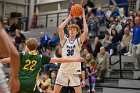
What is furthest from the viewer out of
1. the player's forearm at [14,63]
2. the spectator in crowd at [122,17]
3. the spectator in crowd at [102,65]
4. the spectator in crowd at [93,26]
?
the spectator in crowd at [93,26]

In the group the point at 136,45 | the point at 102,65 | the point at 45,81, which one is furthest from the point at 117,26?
the point at 45,81

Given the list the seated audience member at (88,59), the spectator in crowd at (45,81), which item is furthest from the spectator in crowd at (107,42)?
the spectator in crowd at (45,81)

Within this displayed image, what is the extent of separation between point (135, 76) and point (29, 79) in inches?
219

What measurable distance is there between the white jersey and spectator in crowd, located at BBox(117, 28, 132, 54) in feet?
15.5

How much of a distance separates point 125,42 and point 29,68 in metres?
7.15

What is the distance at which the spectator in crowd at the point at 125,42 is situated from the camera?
1148 cm

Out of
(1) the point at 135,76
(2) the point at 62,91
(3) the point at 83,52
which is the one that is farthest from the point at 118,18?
(2) the point at 62,91

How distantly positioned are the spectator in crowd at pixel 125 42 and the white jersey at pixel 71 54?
15.5ft

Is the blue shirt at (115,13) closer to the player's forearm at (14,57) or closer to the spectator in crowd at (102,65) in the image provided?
the spectator in crowd at (102,65)

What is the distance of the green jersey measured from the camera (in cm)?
505

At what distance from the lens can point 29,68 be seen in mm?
5070

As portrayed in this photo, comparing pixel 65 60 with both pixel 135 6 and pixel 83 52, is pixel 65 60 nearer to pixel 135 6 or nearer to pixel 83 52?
pixel 83 52

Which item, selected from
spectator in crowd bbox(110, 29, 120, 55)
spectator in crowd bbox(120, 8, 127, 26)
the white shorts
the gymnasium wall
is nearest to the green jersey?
the white shorts

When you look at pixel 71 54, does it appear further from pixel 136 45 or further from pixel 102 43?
pixel 102 43
